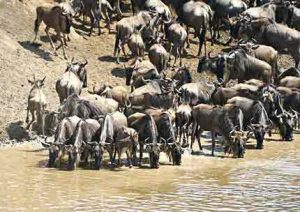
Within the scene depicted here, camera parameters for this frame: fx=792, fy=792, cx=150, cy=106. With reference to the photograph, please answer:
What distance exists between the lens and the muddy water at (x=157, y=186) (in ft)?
47.0

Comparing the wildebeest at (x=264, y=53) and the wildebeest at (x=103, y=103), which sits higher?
the wildebeest at (x=264, y=53)

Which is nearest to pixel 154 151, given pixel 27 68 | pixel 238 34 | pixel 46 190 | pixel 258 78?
pixel 46 190

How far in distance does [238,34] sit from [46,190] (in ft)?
58.9

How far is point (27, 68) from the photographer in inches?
974

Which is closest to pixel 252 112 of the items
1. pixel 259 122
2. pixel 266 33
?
pixel 259 122

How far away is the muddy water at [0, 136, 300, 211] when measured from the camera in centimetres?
1433

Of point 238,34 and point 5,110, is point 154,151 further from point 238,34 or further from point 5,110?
point 238,34

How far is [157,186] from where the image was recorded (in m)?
16.1

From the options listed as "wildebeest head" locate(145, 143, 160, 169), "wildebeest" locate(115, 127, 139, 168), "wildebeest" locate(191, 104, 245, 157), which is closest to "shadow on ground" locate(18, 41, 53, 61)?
"wildebeest" locate(191, 104, 245, 157)

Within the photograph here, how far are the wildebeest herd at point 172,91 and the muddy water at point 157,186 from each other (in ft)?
2.11

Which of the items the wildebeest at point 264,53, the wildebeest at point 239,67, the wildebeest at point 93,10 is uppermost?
the wildebeest at point 93,10

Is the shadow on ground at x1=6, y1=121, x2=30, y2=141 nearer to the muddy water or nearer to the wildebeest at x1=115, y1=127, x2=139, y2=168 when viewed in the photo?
the muddy water

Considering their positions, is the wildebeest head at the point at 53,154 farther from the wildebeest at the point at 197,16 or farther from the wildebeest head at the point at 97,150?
the wildebeest at the point at 197,16

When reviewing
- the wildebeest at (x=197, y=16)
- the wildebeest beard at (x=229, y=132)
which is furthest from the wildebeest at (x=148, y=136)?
the wildebeest at (x=197, y=16)
